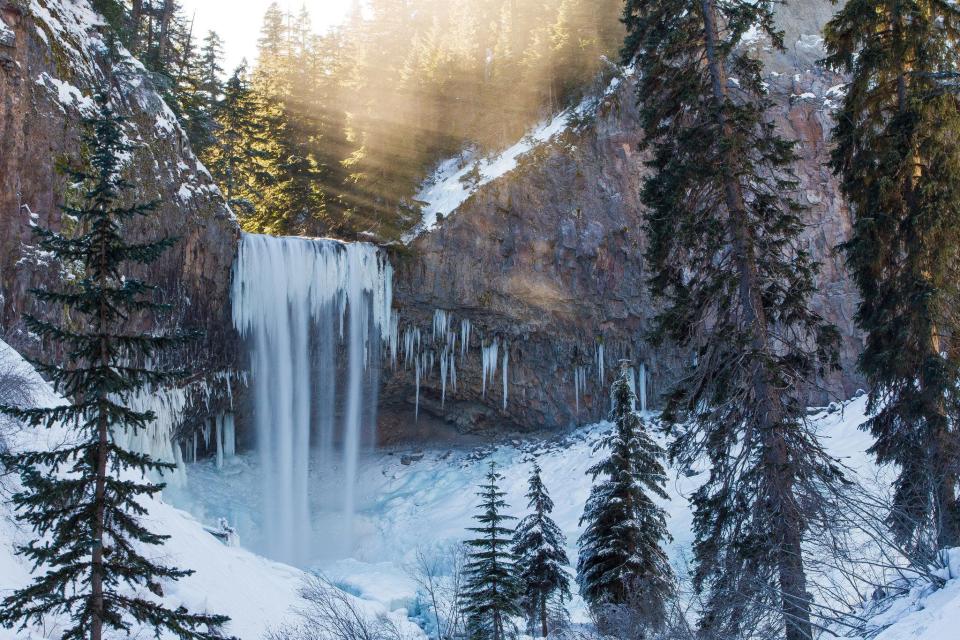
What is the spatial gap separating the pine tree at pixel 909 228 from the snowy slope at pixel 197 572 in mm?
10348

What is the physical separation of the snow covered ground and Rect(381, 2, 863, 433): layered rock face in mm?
2355

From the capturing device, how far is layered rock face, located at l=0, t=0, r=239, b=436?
58.6ft

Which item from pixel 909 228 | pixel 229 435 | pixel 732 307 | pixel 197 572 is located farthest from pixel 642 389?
pixel 197 572

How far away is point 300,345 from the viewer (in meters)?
27.7

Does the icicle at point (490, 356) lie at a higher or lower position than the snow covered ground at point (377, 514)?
higher

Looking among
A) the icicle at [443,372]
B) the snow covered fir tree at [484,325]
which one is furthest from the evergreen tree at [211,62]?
the icicle at [443,372]

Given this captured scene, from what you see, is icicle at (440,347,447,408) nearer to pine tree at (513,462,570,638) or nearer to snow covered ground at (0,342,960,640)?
snow covered ground at (0,342,960,640)

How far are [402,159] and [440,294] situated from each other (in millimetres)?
6847

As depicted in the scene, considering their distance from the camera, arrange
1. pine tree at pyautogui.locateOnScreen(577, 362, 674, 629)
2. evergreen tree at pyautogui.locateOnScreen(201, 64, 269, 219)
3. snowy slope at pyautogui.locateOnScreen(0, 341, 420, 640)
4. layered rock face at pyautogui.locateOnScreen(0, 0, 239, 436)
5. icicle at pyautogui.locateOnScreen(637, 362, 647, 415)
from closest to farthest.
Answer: snowy slope at pyautogui.locateOnScreen(0, 341, 420, 640) < pine tree at pyautogui.locateOnScreen(577, 362, 674, 629) < layered rock face at pyautogui.locateOnScreen(0, 0, 239, 436) < icicle at pyautogui.locateOnScreen(637, 362, 647, 415) < evergreen tree at pyautogui.locateOnScreen(201, 64, 269, 219)

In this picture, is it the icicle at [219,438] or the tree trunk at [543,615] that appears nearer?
the tree trunk at [543,615]

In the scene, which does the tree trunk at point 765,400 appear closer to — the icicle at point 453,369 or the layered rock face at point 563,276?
the layered rock face at point 563,276

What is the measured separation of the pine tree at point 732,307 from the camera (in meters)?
8.38

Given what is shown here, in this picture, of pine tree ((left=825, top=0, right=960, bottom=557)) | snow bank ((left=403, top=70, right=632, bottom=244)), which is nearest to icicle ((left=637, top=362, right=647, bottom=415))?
snow bank ((left=403, top=70, right=632, bottom=244))

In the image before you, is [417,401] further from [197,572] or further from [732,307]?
[732,307]
